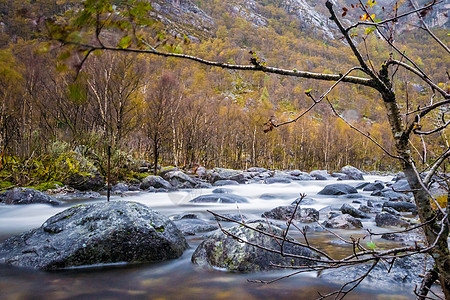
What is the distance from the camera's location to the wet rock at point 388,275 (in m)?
3.55

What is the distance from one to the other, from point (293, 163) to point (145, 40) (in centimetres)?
4684

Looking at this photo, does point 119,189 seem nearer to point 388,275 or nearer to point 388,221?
point 388,221

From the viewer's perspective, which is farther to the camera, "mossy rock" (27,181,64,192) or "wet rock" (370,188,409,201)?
"wet rock" (370,188,409,201)

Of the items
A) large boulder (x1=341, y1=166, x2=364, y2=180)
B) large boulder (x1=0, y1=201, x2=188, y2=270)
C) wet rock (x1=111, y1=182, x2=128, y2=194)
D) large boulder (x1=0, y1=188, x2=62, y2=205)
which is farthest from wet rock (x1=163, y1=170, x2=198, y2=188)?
large boulder (x1=341, y1=166, x2=364, y2=180)

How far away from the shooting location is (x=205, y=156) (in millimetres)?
32812

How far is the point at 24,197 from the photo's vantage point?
9125 millimetres

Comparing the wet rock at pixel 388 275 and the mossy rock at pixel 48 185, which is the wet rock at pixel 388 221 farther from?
the mossy rock at pixel 48 185

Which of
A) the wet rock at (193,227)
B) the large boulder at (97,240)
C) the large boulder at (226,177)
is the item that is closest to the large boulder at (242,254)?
the large boulder at (97,240)

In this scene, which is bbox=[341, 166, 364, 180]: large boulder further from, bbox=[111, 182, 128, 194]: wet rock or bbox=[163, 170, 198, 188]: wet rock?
bbox=[111, 182, 128, 194]: wet rock

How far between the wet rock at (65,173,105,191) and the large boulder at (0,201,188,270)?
829 centimetres

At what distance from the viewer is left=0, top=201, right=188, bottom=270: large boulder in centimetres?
397

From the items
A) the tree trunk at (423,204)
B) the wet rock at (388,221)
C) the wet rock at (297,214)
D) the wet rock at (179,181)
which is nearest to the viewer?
the tree trunk at (423,204)

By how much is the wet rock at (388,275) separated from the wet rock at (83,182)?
36.6 ft

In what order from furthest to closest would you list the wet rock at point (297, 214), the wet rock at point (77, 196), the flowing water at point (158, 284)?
the wet rock at point (77, 196)
the wet rock at point (297, 214)
the flowing water at point (158, 284)
